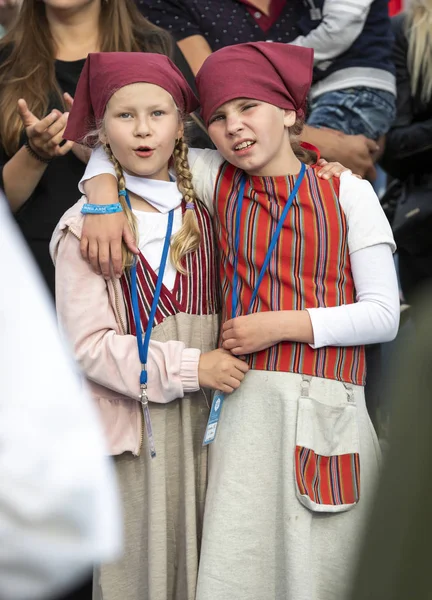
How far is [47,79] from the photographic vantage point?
280 cm

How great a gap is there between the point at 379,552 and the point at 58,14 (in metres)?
2.42

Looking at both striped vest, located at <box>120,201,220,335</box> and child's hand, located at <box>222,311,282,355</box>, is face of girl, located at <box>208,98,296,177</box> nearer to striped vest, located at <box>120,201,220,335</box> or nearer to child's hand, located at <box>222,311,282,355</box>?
striped vest, located at <box>120,201,220,335</box>

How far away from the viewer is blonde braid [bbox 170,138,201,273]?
7.84ft

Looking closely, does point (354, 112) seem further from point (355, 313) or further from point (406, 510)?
point (406, 510)

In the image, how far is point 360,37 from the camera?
3.07 m

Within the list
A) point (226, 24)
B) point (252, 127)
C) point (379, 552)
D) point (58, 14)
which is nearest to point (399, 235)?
point (226, 24)

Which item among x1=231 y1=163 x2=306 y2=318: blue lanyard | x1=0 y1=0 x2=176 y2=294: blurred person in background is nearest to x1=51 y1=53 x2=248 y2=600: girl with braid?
x1=231 y1=163 x2=306 y2=318: blue lanyard

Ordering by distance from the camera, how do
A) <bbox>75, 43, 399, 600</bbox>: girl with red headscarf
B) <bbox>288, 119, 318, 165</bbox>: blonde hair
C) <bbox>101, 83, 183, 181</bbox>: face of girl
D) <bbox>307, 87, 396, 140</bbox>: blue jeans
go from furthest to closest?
<bbox>307, 87, 396, 140</bbox>: blue jeans → <bbox>288, 119, 318, 165</bbox>: blonde hair → <bbox>101, 83, 183, 181</bbox>: face of girl → <bbox>75, 43, 399, 600</bbox>: girl with red headscarf

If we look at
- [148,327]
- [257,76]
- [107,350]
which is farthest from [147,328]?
[257,76]

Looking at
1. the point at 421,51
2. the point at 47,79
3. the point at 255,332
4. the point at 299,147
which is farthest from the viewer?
the point at 421,51

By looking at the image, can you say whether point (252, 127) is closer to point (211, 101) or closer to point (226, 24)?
point (211, 101)

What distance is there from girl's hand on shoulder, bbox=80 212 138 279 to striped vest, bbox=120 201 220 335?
0.06 m

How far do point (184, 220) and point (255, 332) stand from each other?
0.36 metres

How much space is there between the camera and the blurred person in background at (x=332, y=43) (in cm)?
297
